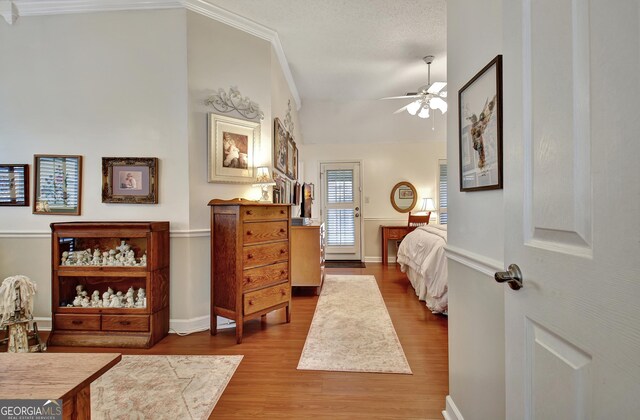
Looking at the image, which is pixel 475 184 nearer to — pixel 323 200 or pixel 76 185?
pixel 76 185

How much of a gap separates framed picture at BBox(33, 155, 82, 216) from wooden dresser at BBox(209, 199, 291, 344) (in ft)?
4.41

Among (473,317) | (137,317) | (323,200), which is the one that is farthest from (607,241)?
(323,200)

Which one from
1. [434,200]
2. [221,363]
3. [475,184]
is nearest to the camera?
[475,184]

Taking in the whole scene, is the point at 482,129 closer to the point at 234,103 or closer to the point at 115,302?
the point at 234,103

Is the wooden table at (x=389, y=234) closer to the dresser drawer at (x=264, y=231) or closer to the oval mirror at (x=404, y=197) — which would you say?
the oval mirror at (x=404, y=197)

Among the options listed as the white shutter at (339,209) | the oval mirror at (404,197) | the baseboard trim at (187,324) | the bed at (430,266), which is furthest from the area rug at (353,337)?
the oval mirror at (404,197)

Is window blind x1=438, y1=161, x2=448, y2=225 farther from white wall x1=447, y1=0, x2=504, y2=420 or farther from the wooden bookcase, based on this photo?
the wooden bookcase

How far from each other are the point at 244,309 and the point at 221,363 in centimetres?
45

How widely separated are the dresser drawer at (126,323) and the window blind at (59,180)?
117cm

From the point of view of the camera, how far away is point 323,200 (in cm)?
614

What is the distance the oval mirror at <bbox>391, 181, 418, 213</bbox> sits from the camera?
234 inches

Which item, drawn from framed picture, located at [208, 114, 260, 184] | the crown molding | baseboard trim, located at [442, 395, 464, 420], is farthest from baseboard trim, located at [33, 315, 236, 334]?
the crown molding

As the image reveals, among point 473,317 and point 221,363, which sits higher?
point 473,317

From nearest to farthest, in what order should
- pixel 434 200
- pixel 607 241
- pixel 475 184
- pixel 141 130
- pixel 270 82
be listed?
1. pixel 607 241
2. pixel 475 184
3. pixel 141 130
4. pixel 270 82
5. pixel 434 200
